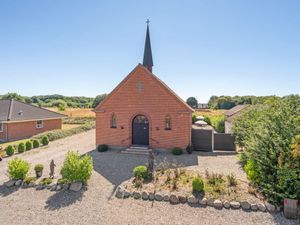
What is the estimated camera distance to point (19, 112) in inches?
1149

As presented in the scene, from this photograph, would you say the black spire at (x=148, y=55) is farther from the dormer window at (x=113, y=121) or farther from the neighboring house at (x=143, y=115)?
the dormer window at (x=113, y=121)

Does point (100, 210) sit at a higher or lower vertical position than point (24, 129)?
lower

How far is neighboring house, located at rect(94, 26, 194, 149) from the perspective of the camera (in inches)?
773

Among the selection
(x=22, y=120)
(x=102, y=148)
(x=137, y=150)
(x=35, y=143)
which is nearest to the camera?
(x=137, y=150)

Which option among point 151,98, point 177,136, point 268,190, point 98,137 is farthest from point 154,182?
point 98,137

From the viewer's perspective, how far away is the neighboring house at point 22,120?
2691 cm

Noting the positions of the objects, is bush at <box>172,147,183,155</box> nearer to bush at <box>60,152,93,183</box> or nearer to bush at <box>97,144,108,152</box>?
bush at <box>97,144,108,152</box>

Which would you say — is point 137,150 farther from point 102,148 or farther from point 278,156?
point 278,156

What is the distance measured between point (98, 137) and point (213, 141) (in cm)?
1161

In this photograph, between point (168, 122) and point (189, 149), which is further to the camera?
point (168, 122)

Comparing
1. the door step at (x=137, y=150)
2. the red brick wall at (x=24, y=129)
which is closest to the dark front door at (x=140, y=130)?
the door step at (x=137, y=150)

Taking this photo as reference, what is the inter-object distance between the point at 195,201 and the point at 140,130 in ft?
37.9

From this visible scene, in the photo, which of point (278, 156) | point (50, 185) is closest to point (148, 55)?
point (50, 185)

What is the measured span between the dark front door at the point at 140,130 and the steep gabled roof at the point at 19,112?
55.9 feet
